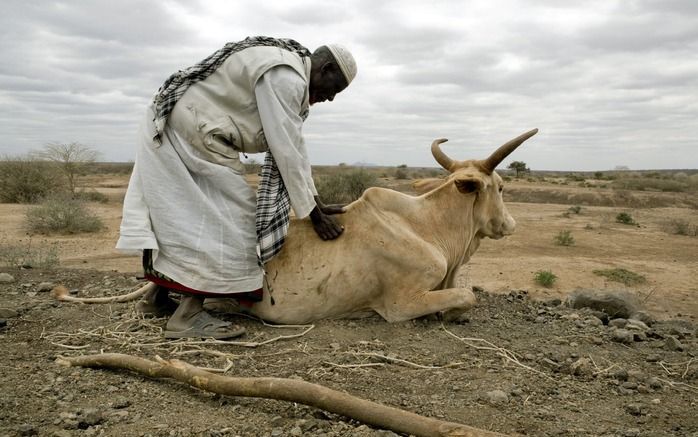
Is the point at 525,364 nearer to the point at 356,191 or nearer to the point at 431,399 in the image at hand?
the point at 431,399

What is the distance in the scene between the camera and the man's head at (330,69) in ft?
13.1

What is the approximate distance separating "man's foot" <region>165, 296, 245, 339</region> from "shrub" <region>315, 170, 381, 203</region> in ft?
50.6

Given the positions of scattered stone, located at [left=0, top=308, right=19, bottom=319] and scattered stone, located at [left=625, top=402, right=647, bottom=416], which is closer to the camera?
scattered stone, located at [left=625, top=402, right=647, bottom=416]

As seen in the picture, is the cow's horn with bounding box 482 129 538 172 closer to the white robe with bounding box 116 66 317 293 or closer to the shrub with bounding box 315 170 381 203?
the white robe with bounding box 116 66 317 293

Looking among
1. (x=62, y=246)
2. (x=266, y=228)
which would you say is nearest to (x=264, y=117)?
(x=266, y=228)

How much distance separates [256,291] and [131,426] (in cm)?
151

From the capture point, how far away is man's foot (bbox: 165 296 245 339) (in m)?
3.86

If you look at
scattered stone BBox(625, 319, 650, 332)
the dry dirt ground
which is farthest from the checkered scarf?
scattered stone BBox(625, 319, 650, 332)

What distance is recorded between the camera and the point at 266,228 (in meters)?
3.93

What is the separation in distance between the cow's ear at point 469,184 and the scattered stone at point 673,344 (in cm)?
171

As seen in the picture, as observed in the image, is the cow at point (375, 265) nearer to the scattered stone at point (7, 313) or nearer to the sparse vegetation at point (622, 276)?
the scattered stone at point (7, 313)

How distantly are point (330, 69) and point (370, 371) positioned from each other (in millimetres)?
1946

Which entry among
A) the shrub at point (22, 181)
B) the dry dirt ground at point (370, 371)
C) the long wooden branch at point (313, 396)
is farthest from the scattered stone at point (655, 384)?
the shrub at point (22, 181)

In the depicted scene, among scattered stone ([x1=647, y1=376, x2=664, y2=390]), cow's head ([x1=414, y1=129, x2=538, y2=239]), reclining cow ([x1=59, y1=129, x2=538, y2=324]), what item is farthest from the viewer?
cow's head ([x1=414, y1=129, x2=538, y2=239])
